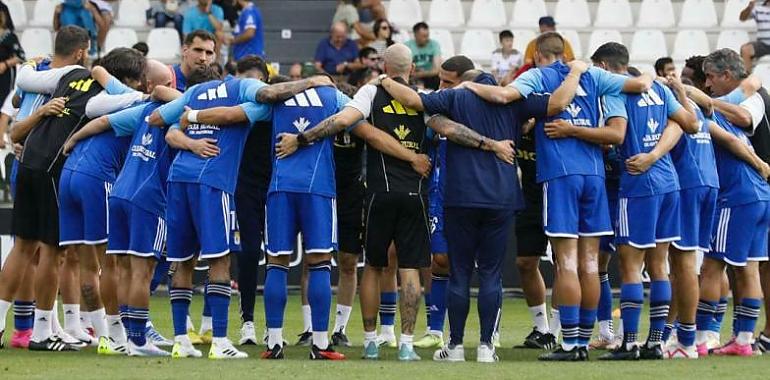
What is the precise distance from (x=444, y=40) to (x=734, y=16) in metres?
4.81

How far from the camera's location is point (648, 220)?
448 inches

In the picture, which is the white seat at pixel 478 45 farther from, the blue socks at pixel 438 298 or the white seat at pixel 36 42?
the blue socks at pixel 438 298

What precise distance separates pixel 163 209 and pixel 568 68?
11.0ft

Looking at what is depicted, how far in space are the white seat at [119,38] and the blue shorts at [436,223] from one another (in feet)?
37.0

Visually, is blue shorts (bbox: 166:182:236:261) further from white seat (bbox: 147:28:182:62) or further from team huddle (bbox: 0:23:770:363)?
white seat (bbox: 147:28:182:62)

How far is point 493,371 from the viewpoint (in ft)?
34.0

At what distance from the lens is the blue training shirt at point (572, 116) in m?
11.2

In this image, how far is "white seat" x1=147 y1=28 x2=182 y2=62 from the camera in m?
22.9

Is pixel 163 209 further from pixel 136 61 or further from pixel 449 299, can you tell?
pixel 449 299

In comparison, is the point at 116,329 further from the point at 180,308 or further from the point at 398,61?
the point at 398,61

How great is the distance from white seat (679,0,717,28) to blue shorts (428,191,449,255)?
12.1 m

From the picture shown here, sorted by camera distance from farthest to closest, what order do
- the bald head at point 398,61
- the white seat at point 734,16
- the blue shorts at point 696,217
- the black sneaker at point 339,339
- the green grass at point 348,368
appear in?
the white seat at point 734,16 < the black sneaker at point 339,339 < the blue shorts at point 696,217 < the bald head at point 398,61 < the green grass at point 348,368

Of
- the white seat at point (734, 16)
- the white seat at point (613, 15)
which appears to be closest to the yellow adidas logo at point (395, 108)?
the white seat at point (613, 15)

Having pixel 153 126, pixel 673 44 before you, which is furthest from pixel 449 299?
pixel 673 44
